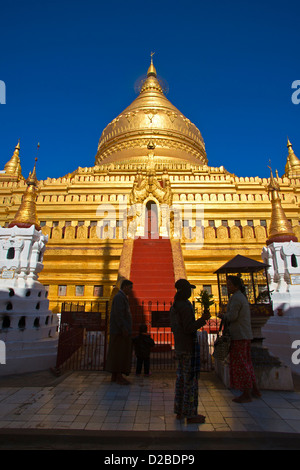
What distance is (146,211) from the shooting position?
16719mm

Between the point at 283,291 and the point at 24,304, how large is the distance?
7.59m

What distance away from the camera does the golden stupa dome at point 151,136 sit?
99.6 ft

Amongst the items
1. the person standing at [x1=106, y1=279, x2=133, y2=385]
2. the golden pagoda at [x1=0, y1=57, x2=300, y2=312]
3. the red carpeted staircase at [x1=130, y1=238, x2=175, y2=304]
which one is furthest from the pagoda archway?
the person standing at [x1=106, y1=279, x2=133, y2=385]

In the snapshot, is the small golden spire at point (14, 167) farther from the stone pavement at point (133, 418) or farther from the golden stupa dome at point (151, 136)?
the stone pavement at point (133, 418)

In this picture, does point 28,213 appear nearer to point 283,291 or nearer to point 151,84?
point 283,291

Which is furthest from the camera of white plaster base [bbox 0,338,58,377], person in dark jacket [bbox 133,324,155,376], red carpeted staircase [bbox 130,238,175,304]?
red carpeted staircase [bbox 130,238,175,304]

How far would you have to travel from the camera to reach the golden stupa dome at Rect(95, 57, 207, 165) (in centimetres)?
3034

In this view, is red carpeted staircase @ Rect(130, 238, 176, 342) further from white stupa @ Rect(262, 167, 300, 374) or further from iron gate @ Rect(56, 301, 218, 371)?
white stupa @ Rect(262, 167, 300, 374)

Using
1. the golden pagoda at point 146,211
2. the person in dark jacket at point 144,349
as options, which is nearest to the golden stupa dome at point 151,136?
the golden pagoda at point 146,211

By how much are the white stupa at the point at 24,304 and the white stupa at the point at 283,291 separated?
20.6 ft

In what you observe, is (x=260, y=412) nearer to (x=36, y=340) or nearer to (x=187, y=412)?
(x=187, y=412)

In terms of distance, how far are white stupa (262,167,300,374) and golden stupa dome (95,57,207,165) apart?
20.7 meters

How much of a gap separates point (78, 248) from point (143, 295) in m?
6.71

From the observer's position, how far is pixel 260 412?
402cm
